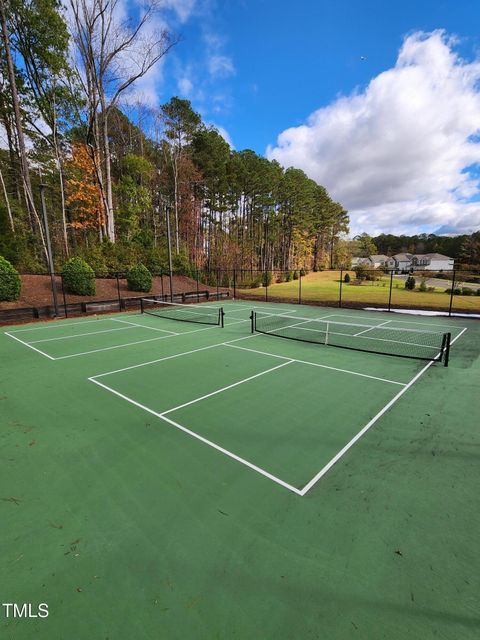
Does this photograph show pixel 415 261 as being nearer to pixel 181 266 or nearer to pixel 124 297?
pixel 181 266

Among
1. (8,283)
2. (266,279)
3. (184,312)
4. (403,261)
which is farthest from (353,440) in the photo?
(403,261)

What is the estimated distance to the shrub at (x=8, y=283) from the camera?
13453 mm

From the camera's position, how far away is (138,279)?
1900 centimetres

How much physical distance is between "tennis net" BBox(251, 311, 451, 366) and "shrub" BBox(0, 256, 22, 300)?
37.8 ft

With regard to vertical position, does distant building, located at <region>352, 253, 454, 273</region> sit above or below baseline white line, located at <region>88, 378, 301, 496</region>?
above

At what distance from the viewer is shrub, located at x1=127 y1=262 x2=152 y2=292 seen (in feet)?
62.0

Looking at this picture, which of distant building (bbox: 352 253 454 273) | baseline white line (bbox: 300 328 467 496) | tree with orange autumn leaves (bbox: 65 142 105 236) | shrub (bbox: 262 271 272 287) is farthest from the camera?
distant building (bbox: 352 253 454 273)

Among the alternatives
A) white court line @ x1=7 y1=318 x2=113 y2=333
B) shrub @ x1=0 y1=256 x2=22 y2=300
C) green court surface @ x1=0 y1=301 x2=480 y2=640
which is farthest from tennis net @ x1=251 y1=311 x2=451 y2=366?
shrub @ x1=0 y1=256 x2=22 y2=300

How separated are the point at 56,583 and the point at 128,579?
53 centimetres

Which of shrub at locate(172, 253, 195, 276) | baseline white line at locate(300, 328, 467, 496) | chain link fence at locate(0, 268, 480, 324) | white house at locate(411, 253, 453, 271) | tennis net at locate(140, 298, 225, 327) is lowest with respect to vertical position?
baseline white line at locate(300, 328, 467, 496)

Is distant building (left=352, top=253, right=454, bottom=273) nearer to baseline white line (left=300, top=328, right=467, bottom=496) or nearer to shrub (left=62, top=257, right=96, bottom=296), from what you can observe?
shrub (left=62, top=257, right=96, bottom=296)

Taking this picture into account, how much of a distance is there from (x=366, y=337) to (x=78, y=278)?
14.7m

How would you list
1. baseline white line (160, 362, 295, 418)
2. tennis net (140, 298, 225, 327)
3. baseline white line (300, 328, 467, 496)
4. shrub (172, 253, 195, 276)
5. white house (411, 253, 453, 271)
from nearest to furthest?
1. baseline white line (300, 328, 467, 496)
2. baseline white line (160, 362, 295, 418)
3. tennis net (140, 298, 225, 327)
4. shrub (172, 253, 195, 276)
5. white house (411, 253, 453, 271)

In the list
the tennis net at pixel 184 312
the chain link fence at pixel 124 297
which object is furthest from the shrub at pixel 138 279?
the tennis net at pixel 184 312
